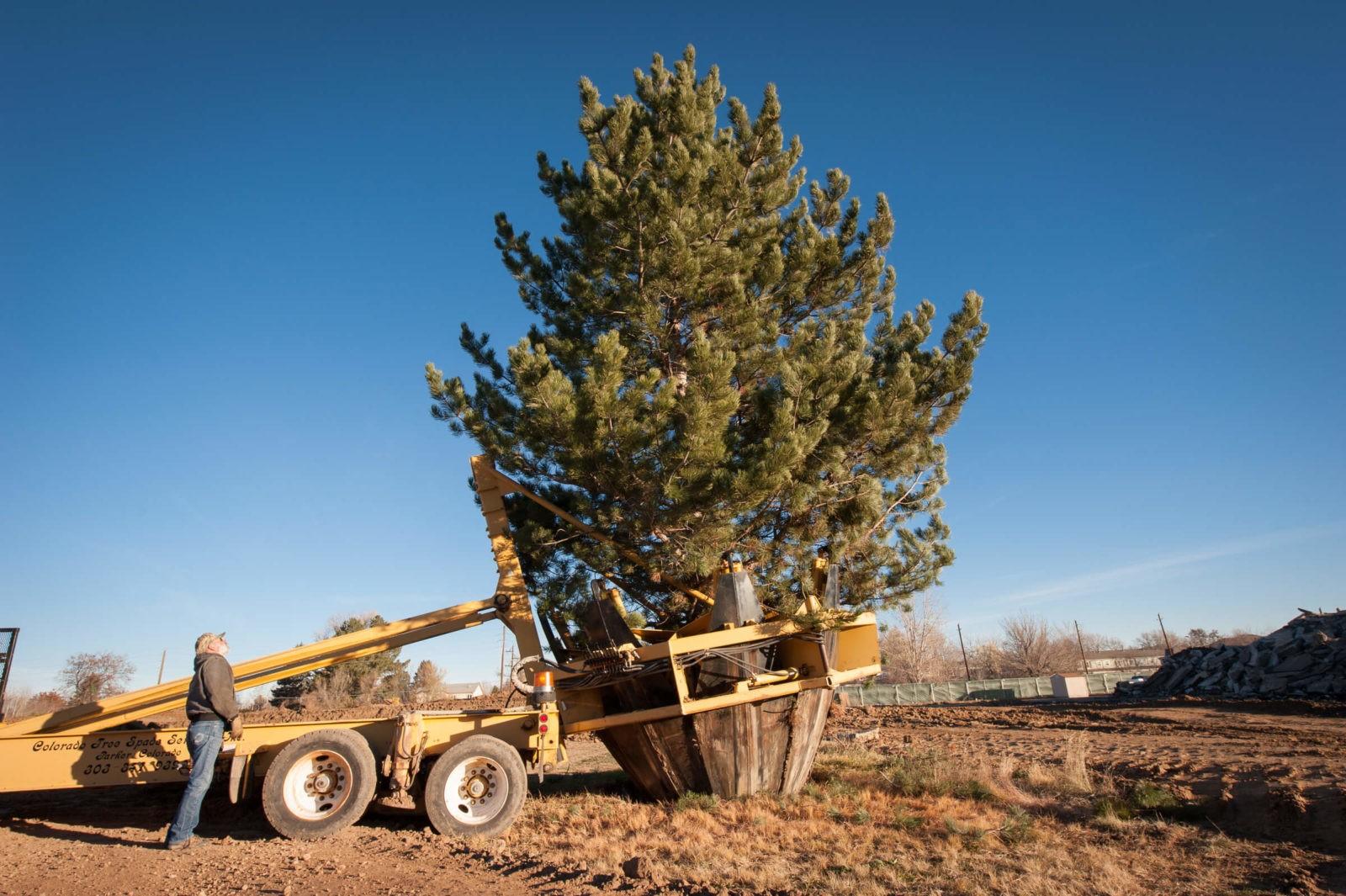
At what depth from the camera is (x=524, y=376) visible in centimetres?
740

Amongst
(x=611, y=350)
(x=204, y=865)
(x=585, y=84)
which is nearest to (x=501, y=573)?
(x=611, y=350)

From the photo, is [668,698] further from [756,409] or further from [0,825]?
[0,825]

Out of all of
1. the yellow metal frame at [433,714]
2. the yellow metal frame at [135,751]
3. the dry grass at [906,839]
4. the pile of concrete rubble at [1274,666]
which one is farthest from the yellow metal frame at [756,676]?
the pile of concrete rubble at [1274,666]

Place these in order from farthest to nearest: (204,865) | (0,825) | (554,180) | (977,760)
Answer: (554,180) → (977,760) → (0,825) → (204,865)

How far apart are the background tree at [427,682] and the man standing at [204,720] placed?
29.6m

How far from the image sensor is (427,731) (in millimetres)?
7078

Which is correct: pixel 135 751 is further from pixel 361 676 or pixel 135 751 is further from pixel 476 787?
pixel 361 676

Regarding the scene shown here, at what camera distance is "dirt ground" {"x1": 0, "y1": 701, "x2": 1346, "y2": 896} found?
16.0 ft

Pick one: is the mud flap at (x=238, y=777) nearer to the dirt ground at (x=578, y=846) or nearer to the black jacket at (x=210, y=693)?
the dirt ground at (x=578, y=846)

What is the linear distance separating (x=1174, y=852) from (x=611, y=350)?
6.16 metres

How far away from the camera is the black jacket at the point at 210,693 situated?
241 inches

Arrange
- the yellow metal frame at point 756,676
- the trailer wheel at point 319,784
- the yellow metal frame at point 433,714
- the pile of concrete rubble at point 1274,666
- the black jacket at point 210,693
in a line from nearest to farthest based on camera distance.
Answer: the black jacket at point 210,693, the trailer wheel at point 319,784, the yellow metal frame at point 433,714, the yellow metal frame at point 756,676, the pile of concrete rubble at point 1274,666

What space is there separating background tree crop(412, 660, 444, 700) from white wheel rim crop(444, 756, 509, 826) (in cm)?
2927

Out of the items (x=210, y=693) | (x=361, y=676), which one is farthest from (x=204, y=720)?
(x=361, y=676)
